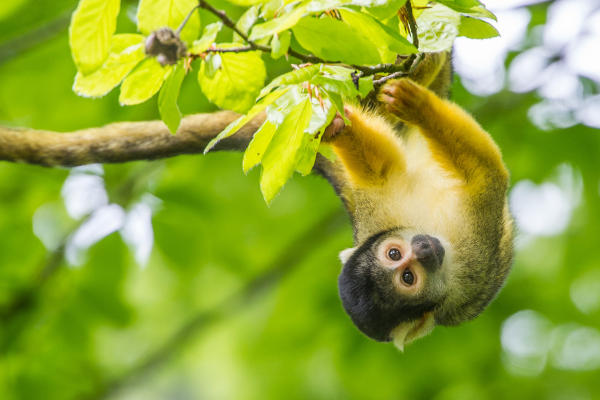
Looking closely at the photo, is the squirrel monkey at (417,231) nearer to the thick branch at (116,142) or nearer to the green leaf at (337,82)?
the thick branch at (116,142)

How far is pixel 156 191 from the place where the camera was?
186 inches

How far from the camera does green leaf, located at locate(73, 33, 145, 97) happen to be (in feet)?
5.86

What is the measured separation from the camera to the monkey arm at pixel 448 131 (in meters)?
2.98

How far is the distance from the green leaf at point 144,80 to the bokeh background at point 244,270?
2559mm

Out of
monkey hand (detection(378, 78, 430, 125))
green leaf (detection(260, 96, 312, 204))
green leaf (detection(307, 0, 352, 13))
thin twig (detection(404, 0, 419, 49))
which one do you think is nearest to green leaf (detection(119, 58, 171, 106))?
green leaf (detection(260, 96, 312, 204))

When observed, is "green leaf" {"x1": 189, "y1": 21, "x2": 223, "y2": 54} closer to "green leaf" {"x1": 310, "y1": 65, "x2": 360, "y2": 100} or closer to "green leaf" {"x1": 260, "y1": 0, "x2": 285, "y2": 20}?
"green leaf" {"x1": 260, "y1": 0, "x2": 285, "y2": 20}

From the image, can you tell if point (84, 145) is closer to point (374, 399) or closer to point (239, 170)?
point (239, 170)

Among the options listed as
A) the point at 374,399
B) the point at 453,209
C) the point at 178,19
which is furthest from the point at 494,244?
the point at 178,19

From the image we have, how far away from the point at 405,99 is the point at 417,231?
3.26ft

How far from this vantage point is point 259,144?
1909 mm

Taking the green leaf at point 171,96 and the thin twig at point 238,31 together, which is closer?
the thin twig at point 238,31

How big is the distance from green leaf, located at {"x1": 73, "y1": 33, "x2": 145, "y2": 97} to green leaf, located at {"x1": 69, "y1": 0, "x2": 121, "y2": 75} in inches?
6.3

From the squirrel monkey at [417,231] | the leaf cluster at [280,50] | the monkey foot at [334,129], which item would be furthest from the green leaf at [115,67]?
the squirrel monkey at [417,231]

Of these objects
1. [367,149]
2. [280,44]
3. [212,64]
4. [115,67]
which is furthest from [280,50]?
[367,149]
